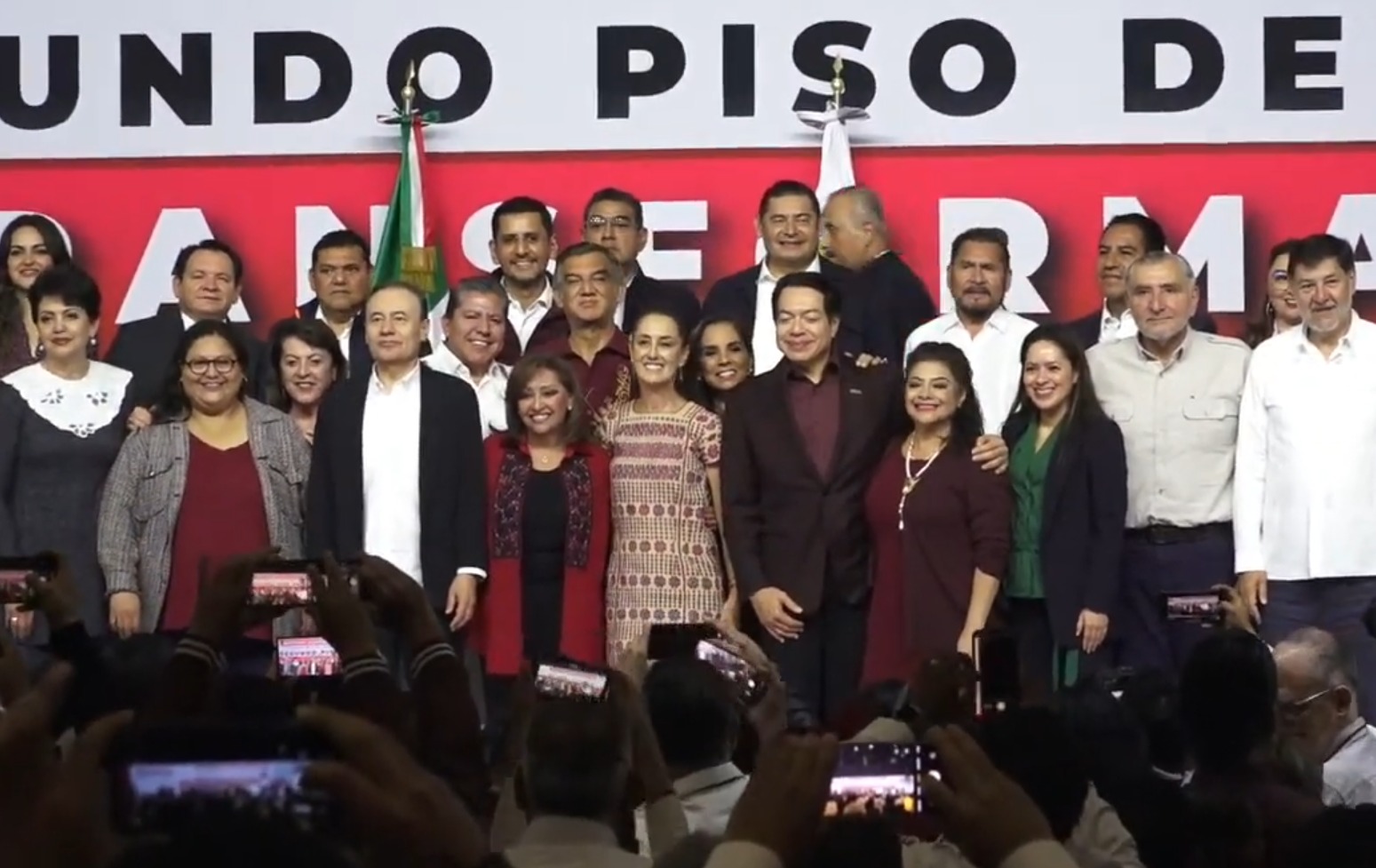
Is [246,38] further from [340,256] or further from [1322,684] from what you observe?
[1322,684]

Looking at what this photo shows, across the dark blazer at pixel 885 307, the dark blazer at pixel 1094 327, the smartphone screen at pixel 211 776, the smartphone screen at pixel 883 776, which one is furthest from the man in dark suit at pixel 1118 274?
the smartphone screen at pixel 211 776

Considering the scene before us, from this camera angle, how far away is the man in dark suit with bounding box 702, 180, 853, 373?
8102 millimetres

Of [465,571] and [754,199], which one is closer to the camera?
[465,571]

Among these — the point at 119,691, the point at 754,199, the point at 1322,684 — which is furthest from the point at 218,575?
the point at 754,199

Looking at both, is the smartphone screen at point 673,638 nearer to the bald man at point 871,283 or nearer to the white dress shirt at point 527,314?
the bald man at point 871,283

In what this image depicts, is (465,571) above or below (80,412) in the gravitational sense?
below

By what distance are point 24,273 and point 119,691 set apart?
4.23m

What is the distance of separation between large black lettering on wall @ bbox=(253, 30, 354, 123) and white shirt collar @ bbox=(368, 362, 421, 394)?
103 inches

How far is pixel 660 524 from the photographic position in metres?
7.30

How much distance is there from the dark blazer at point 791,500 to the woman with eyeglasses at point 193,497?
123cm

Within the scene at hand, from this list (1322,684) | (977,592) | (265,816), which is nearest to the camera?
(265,816)

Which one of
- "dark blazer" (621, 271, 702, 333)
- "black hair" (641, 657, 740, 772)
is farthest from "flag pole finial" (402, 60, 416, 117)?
"black hair" (641, 657, 740, 772)

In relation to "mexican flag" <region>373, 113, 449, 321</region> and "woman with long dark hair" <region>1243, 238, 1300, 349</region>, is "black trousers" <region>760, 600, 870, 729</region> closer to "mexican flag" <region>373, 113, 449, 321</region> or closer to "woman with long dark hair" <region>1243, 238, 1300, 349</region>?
"woman with long dark hair" <region>1243, 238, 1300, 349</region>

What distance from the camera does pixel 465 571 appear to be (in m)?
7.29
